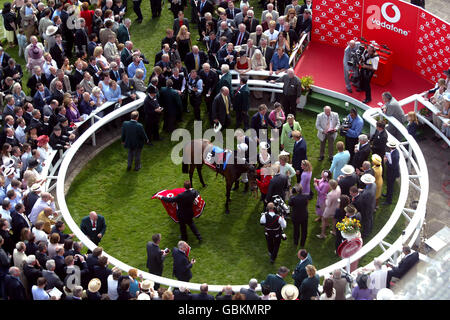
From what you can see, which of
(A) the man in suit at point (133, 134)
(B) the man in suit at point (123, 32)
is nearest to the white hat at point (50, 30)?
(B) the man in suit at point (123, 32)

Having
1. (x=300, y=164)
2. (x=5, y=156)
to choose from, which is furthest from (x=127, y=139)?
(x=300, y=164)

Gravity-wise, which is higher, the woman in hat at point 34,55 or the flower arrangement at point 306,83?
the woman in hat at point 34,55

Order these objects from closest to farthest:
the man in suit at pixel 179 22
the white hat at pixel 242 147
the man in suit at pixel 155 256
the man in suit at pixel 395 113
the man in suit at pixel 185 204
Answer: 1. the man in suit at pixel 155 256
2. the man in suit at pixel 185 204
3. the white hat at pixel 242 147
4. the man in suit at pixel 395 113
5. the man in suit at pixel 179 22

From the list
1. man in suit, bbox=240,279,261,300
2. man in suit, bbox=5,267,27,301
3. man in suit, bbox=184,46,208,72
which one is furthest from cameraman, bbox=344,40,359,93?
man in suit, bbox=5,267,27,301

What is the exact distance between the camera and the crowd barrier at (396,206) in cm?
1406

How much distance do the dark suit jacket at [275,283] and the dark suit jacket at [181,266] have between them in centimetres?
157

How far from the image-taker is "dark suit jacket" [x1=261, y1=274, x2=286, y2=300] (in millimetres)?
13156

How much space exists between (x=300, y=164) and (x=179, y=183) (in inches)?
110

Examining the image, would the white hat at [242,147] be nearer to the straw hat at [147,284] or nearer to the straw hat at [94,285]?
the straw hat at [147,284]

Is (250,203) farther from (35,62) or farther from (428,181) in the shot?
(35,62)

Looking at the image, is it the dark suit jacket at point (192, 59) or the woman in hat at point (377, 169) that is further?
the dark suit jacket at point (192, 59)

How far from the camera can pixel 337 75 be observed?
66.9ft

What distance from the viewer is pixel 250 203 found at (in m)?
16.7

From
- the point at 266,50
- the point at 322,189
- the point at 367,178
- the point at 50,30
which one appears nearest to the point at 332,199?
the point at 322,189
